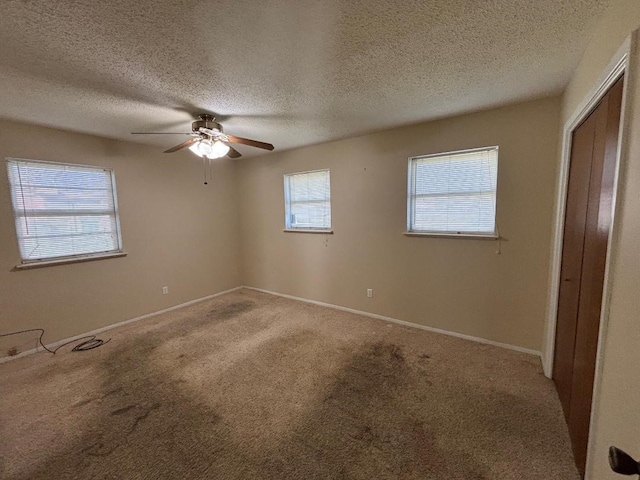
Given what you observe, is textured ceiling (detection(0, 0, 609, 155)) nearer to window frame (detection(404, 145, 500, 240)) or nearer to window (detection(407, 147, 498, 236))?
window frame (detection(404, 145, 500, 240))

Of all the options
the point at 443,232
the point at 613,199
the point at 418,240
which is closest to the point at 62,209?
the point at 418,240

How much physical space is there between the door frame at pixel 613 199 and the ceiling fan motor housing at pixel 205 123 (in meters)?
2.65

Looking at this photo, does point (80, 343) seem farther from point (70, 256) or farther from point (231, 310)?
point (231, 310)

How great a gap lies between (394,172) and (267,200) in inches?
86.1

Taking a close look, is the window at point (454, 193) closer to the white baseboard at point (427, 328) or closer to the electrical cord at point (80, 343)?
the white baseboard at point (427, 328)

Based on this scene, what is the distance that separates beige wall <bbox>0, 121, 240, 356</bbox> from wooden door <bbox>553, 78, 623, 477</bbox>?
173 inches

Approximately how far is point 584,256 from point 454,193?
4.77 ft

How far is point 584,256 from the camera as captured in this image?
1.53 m

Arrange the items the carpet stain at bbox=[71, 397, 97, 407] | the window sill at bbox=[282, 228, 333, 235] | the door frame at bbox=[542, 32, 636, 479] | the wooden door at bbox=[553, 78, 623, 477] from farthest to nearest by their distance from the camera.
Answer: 1. the window sill at bbox=[282, 228, 333, 235]
2. the carpet stain at bbox=[71, 397, 97, 407]
3. the wooden door at bbox=[553, 78, 623, 477]
4. the door frame at bbox=[542, 32, 636, 479]

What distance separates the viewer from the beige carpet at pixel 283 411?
58.9 inches

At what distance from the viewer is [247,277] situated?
4965 millimetres

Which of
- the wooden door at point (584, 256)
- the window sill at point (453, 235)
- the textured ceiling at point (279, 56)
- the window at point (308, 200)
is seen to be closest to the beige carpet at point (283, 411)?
the wooden door at point (584, 256)

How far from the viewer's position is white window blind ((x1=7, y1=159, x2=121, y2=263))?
2.73m

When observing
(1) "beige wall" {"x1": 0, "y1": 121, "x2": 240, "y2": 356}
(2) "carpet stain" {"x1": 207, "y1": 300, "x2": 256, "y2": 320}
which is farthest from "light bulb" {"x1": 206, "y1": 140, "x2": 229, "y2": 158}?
(2) "carpet stain" {"x1": 207, "y1": 300, "x2": 256, "y2": 320}
